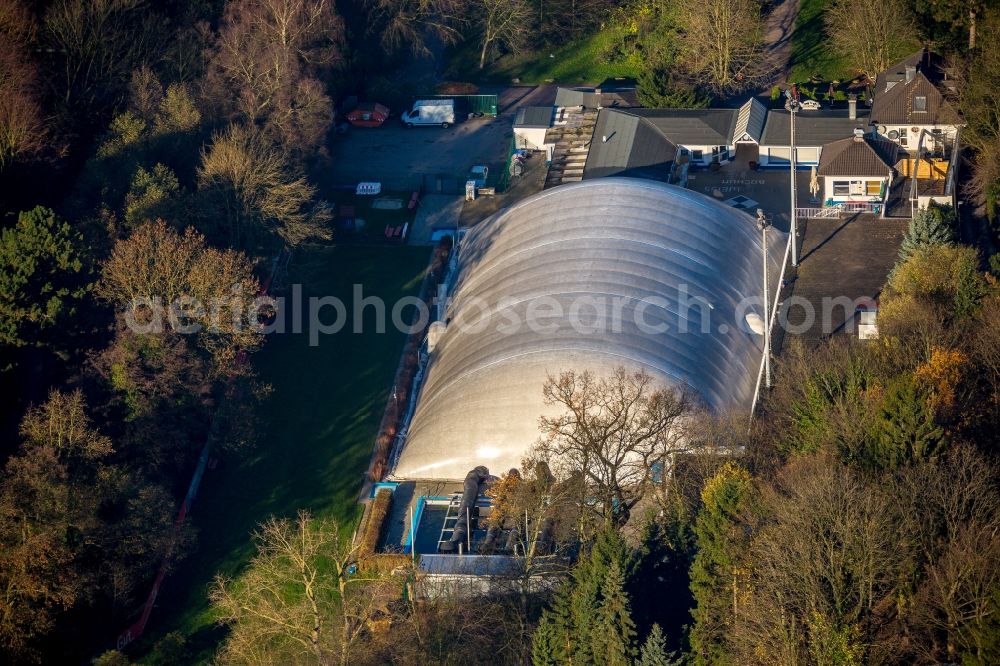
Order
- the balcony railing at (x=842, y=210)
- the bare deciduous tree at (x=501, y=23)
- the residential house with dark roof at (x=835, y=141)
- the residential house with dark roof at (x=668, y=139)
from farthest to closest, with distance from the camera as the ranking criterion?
the bare deciduous tree at (x=501, y=23) < the residential house with dark roof at (x=668, y=139) < the residential house with dark roof at (x=835, y=141) < the balcony railing at (x=842, y=210)

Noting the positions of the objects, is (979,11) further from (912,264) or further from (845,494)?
(845,494)

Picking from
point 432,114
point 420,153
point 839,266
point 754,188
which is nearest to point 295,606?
point 839,266

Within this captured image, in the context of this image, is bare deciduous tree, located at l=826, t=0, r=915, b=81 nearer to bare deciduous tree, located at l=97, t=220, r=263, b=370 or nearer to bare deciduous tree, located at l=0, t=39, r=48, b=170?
bare deciduous tree, located at l=97, t=220, r=263, b=370

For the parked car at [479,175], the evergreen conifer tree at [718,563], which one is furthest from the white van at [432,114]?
the evergreen conifer tree at [718,563]

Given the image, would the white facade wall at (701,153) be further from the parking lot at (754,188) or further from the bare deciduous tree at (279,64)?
the bare deciduous tree at (279,64)

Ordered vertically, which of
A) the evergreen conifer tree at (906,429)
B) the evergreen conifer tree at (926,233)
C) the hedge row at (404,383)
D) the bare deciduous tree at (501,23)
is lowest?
the evergreen conifer tree at (906,429)

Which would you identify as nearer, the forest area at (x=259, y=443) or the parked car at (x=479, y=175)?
the forest area at (x=259, y=443)

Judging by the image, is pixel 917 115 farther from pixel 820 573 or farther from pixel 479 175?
pixel 820 573

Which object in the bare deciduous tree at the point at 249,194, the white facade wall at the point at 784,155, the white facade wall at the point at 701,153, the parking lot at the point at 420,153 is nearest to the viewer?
the bare deciduous tree at the point at 249,194
